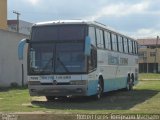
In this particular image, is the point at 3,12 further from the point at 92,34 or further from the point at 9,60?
the point at 92,34

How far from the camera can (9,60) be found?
39469 mm

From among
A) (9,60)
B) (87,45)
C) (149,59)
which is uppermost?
(87,45)

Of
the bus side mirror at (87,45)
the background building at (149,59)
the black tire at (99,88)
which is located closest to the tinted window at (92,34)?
the bus side mirror at (87,45)

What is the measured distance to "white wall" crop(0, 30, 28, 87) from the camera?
3816 centimetres

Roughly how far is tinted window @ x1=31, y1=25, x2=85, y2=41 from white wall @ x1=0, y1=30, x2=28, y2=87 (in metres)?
16.0

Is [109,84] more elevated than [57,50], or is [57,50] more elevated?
[57,50]

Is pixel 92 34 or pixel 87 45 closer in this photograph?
pixel 87 45

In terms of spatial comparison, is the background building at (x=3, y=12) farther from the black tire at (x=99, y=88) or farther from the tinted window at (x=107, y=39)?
the black tire at (x=99, y=88)

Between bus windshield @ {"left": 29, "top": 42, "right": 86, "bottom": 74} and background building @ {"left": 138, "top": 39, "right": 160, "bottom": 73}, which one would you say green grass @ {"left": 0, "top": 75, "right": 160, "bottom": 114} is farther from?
background building @ {"left": 138, "top": 39, "right": 160, "bottom": 73}

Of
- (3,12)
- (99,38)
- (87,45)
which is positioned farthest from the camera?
(3,12)

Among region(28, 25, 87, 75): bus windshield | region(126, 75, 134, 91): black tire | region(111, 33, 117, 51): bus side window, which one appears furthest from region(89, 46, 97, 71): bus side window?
region(126, 75, 134, 91): black tire

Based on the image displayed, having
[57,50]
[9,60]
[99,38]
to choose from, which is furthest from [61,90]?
[9,60]

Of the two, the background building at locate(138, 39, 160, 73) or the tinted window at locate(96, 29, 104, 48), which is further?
the background building at locate(138, 39, 160, 73)

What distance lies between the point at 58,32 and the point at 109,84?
5.46 m
